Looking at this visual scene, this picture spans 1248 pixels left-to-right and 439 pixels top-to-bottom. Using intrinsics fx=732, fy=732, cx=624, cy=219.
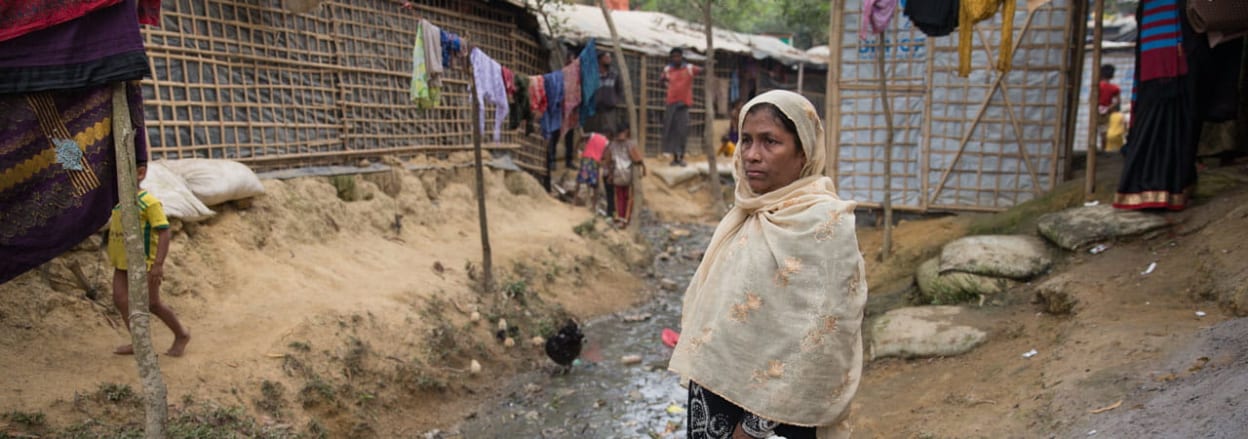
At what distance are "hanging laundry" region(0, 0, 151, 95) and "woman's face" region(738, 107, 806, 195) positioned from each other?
253cm

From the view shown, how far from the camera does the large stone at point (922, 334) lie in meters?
4.53

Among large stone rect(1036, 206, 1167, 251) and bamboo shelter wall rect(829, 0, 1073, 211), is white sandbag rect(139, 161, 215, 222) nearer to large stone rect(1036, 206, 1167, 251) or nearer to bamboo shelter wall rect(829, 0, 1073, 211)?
large stone rect(1036, 206, 1167, 251)

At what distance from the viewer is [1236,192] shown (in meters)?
4.77

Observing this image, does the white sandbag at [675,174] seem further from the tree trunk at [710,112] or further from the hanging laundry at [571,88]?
the hanging laundry at [571,88]

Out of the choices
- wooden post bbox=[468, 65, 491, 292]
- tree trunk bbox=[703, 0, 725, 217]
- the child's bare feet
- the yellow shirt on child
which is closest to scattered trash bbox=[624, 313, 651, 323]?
wooden post bbox=[468, 65, 491, 292]

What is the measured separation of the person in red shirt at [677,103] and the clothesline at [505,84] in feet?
12.9

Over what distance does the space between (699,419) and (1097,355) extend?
99.6 inches

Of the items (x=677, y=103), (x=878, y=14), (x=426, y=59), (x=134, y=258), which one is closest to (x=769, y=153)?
(x=134, y=258)

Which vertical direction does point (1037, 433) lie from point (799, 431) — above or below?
below

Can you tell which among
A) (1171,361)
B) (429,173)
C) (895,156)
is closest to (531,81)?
(429,173)

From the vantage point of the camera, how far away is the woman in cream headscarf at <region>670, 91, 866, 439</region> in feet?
6.03

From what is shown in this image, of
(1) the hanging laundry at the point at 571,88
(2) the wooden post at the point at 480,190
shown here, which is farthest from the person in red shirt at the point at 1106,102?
(2) the wooden post at the point at 480,190

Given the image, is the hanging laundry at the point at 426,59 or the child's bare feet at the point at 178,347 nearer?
the child's bare feet at the point at 178,347

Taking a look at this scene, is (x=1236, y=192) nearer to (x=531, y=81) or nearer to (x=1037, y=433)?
(x=1037, y=433)
